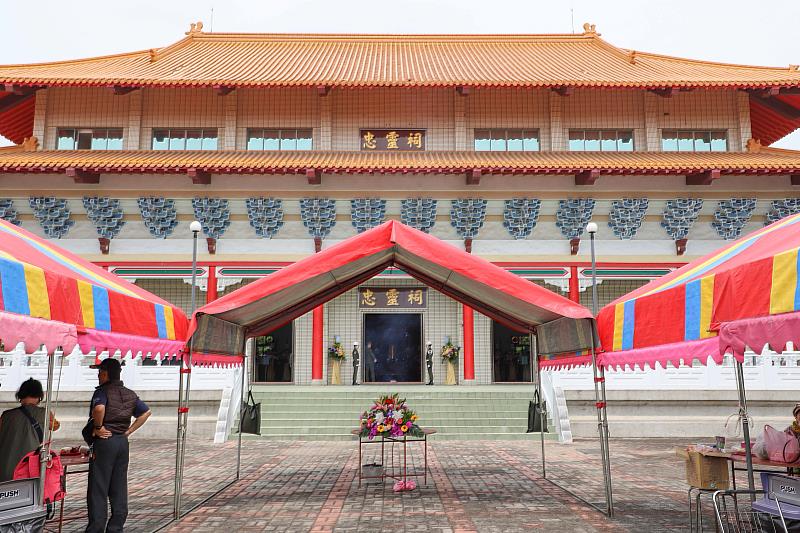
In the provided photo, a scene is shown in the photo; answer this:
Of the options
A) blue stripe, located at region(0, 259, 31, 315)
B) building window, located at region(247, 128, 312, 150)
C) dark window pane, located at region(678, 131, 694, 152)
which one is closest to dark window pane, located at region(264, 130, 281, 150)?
building window, located at region(247, 128, 312, 150)

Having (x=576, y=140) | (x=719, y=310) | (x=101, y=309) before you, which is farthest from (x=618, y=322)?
(x=576, y=140)

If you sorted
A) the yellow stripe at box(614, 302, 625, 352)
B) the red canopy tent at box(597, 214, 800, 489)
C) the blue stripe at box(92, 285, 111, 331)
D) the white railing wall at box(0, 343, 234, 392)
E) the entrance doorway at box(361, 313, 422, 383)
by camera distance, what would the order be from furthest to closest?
the entrance doorway at box(361, 313, 422, 383), the white railing wall at box(0, 343, 234, 392), the yellow stripe at box(614, 302, 625, 352), the blue stripe at box(92, 285, 111, 331), the red canopy tent at box(597, 214, 800, 489)

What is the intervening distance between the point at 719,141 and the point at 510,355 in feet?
30.8

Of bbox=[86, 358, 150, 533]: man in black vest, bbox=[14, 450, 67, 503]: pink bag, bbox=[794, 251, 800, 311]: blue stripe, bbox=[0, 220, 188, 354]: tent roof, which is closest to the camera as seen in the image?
bbox=[794, 251, 800, 311]: blue stripe

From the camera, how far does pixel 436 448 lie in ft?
40.9

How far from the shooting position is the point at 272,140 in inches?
767

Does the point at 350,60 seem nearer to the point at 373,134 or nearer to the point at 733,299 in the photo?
the point at 373,134

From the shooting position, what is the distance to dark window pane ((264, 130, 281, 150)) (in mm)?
19406

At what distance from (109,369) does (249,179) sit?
12.8 metres

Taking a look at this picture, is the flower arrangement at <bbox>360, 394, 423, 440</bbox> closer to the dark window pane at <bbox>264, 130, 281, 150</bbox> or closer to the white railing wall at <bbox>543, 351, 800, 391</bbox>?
the white railing wall at <bbox>543, 351, 800, 391</bbox>

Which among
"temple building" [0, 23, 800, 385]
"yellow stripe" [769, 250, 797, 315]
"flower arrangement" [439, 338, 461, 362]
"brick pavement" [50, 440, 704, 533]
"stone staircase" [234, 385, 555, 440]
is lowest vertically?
"brick pavement" [50, 440, 704, 533]

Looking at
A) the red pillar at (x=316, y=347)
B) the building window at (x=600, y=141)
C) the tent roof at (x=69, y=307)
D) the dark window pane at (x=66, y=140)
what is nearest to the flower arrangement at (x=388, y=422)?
the tent roof at (x=69, y=307)

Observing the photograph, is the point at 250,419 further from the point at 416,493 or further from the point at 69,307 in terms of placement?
the point at 69,307

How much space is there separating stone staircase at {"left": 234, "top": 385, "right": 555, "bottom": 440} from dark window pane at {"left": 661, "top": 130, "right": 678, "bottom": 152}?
28.9 ft
